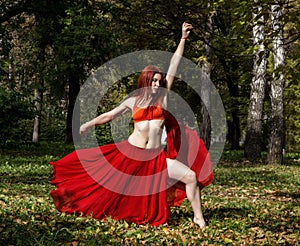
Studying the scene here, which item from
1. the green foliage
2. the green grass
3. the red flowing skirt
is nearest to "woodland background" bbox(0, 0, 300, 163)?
the green foliage

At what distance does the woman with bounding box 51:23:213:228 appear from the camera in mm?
7375

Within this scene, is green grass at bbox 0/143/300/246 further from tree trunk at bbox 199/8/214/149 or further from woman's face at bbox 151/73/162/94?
tree trunk at bbox 199/8/214/149

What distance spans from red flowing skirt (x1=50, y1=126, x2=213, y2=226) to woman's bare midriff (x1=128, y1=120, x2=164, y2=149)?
3.4 inches

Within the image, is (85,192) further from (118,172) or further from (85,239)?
(85,239)

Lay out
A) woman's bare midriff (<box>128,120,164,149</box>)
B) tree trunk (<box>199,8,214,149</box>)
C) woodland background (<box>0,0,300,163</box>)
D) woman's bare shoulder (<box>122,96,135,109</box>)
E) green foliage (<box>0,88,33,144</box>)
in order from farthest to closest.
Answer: tree trunk (<box>199,8,214,149</box>) < woodland background (<box>0,0,300,163</box>) < green foliage (<box>0,88,33,144</box>) < woman's bare shoulder (<box>122,96,135,109</box>) < woman's bare midriff (<box>128,120,164,149</box>)

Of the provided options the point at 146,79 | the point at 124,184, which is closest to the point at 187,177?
the point at 124,184

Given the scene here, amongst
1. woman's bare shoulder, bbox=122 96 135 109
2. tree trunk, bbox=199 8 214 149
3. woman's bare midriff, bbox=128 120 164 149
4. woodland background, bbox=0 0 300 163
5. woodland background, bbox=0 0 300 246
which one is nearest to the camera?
woodland background, bbox=0 0 300 246

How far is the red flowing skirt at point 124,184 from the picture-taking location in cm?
755

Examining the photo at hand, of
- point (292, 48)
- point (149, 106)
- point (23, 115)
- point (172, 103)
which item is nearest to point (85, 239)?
point (149, 106)

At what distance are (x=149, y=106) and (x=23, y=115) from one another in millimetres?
15143

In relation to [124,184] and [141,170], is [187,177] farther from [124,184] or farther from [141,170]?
[124,184]

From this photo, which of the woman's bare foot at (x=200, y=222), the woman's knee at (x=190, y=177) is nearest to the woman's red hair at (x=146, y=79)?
the woman's knee at (x=190, y=177)

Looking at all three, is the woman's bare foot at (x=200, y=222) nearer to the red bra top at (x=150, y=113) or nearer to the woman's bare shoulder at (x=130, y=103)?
the red bra top at (x=150, y=113)

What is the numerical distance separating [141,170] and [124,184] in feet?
1.04
